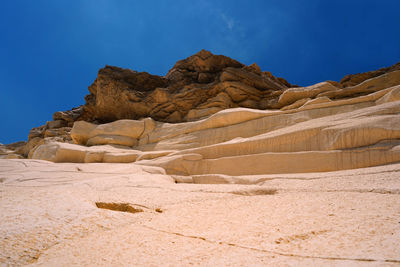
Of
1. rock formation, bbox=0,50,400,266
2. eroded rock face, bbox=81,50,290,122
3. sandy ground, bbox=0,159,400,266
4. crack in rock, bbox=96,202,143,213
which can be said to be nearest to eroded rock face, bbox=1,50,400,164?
eroded rock face, bbox=81,50,290,122

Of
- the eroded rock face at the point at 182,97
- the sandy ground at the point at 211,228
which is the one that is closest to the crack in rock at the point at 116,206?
the sandy ground at the point at 211,228

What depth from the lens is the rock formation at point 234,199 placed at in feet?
5.91

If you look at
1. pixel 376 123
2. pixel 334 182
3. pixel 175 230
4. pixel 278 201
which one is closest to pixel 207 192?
pixel 278 201

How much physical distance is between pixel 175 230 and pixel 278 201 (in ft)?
5.54

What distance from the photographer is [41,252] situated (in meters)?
1.83

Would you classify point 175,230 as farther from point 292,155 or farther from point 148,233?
point 292,155

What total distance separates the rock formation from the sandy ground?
12mm

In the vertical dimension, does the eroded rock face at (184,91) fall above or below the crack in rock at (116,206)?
above

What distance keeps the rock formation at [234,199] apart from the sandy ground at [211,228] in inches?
0.5

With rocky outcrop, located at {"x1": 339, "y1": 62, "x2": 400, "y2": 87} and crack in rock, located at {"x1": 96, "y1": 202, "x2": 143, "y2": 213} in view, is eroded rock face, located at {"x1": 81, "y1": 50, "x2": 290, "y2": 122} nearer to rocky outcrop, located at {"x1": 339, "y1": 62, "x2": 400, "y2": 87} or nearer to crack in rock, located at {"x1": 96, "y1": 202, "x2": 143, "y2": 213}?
rocky outcrop, located at {"x1": 339, "y1": 62, "x2": 400, "y2": 87}

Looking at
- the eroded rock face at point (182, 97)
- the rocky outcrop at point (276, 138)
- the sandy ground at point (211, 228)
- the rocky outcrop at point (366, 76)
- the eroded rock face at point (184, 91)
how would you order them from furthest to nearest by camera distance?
1. the eroded rock face at point (184, 91)
2. the rocky outcrop at point (366, 76)
3. the eroded rock face at point (182, 97)
4. the rocky outcrop at point (276, 138)
5. the sandy ground at point (211, 228)

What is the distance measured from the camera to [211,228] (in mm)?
2400

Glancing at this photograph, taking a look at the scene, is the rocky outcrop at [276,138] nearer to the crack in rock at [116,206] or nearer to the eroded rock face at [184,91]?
the eroded rock face at [184,91]

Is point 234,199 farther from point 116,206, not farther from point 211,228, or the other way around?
point 116,206
